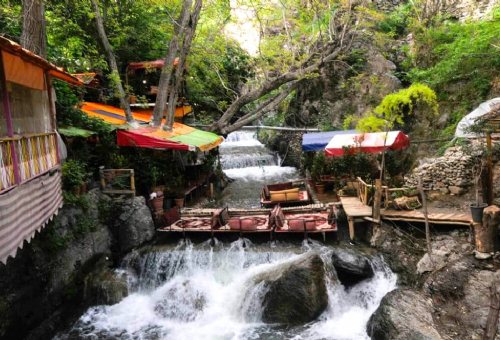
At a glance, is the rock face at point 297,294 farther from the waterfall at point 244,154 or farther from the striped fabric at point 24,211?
the waterfall at point 244,154

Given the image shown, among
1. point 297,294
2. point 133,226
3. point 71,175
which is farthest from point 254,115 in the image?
point 297,294

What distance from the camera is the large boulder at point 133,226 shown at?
43.0 feet

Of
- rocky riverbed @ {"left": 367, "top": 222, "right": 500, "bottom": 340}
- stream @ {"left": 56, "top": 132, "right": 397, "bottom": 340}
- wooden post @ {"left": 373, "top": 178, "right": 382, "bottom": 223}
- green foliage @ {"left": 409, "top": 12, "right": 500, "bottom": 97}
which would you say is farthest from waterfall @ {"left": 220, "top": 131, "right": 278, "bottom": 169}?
rocky riverbed @ {"left": 367, "top": 222, "right": 500, "bottom": 340}

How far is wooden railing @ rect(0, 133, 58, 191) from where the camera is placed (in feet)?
18.8

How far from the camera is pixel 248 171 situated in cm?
2619


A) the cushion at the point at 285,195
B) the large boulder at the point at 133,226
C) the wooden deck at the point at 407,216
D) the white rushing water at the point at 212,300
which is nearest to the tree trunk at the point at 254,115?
the cushion at the point at 285,195

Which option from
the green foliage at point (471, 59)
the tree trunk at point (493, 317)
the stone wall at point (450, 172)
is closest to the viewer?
the tree trunk at point (493, 317)

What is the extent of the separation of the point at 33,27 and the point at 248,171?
17.0 meters

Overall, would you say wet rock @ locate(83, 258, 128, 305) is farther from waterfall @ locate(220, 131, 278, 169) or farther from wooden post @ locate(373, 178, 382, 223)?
waterfall @ locate(220, 131, 278, 169)

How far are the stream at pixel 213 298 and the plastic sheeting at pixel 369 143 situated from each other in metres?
4.22

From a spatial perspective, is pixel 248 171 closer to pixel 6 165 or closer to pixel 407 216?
pixel 407 216

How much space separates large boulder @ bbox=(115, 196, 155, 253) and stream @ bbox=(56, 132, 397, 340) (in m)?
0.53

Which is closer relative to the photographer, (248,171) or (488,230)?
(488,230)

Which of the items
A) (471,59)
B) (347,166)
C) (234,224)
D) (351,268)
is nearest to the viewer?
(351,268)
